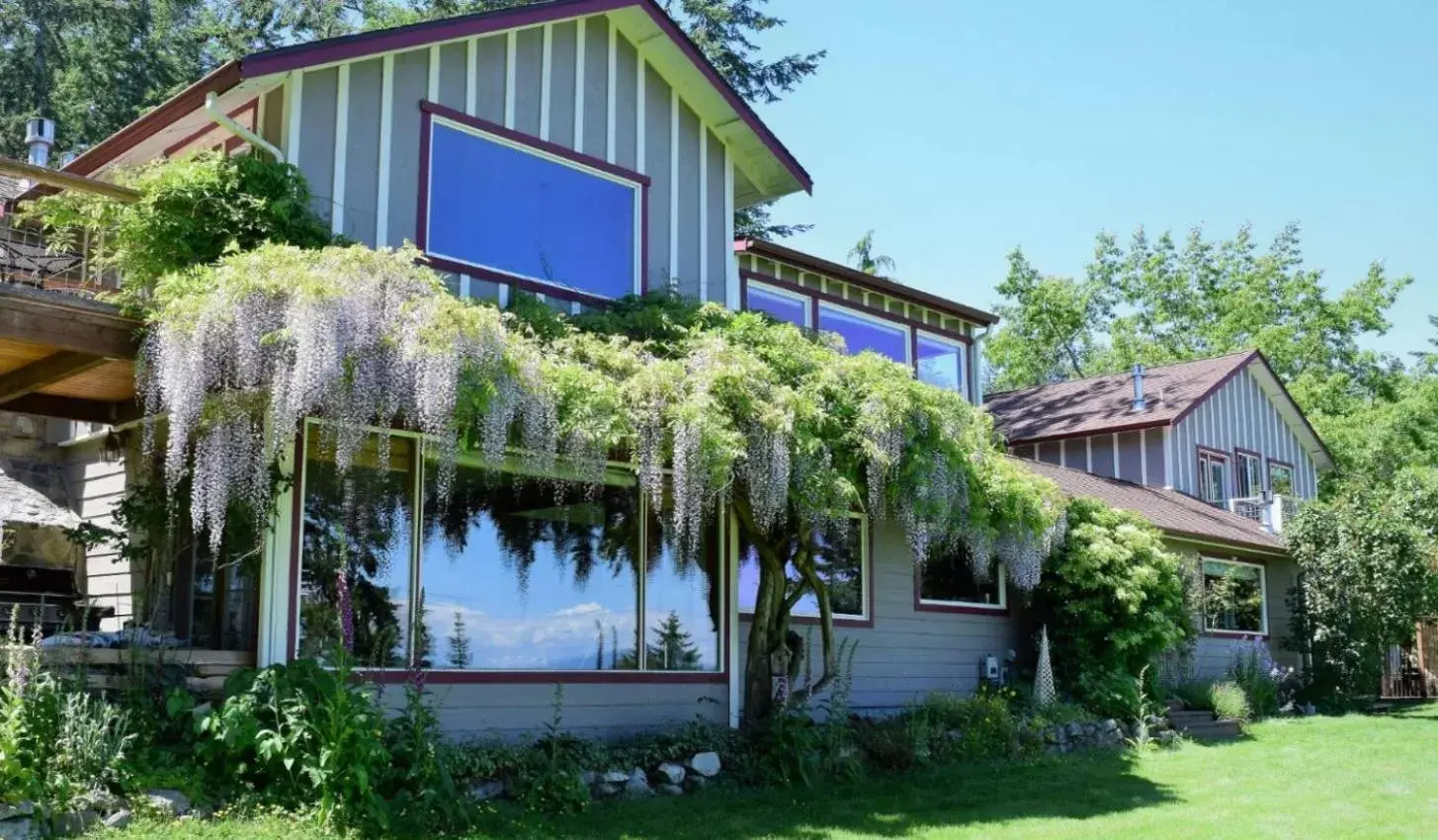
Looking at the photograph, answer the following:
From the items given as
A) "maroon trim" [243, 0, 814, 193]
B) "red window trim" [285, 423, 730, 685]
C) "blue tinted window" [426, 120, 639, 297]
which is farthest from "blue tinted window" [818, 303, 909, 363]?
"red window trim" [285, 423, 730, 685]

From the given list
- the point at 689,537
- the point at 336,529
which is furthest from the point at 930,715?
the point at 336,529

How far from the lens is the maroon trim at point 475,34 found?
31.7 ft

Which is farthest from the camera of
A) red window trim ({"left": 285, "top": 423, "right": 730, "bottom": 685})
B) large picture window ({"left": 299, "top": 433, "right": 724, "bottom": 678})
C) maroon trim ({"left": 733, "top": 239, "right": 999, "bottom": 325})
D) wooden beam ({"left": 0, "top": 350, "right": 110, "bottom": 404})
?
maroon trim ({"left": 733, "top": 239, "right": 999, "bottom": 325})

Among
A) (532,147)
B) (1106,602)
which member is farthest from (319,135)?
(1106,602)

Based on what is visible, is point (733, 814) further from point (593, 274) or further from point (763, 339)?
point (593, 274)

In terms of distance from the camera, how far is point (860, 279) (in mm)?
15023

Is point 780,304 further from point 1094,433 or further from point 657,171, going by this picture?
point 1094,433

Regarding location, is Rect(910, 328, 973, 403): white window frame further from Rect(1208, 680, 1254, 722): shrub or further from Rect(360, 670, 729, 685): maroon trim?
Rect(360, 670, 729, 685): maroon trim

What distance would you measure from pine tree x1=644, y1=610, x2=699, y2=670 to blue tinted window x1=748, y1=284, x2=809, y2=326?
403 cm

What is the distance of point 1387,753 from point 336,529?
1114 cm

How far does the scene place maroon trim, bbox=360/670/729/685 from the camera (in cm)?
921

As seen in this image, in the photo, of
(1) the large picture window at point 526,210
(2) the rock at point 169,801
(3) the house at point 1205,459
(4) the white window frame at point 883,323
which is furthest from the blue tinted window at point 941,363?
Answer: (2) the rock at point 169,801

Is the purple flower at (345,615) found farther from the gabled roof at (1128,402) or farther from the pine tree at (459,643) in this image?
the gabled roof at (1128,402)

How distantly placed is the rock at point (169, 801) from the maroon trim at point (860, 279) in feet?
26.7
